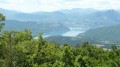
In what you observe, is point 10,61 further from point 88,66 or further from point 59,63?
point 88,66

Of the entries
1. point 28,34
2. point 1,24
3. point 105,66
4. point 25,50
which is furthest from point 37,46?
point 28,34

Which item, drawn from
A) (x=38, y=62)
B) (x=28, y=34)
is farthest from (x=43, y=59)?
(x=28, y=34)

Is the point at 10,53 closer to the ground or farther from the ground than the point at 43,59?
farther from the ground

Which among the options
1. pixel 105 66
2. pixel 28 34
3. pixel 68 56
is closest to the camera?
pixel 68 56

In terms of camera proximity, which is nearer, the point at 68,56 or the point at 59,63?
the point at 59,63

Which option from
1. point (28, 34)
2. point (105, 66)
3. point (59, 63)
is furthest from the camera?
point (28, 34)

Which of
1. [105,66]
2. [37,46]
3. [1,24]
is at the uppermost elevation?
[1,24]

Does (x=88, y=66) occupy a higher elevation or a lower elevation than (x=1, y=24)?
lower

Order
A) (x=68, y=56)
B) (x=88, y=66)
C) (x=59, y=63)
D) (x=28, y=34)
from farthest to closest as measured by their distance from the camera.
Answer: (x=28, y=34)
(x=88, y=66)
(x=68, y=56)
(x=59, y=63)

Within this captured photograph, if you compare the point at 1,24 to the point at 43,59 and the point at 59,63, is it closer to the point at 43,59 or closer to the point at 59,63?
the point at 43,59
